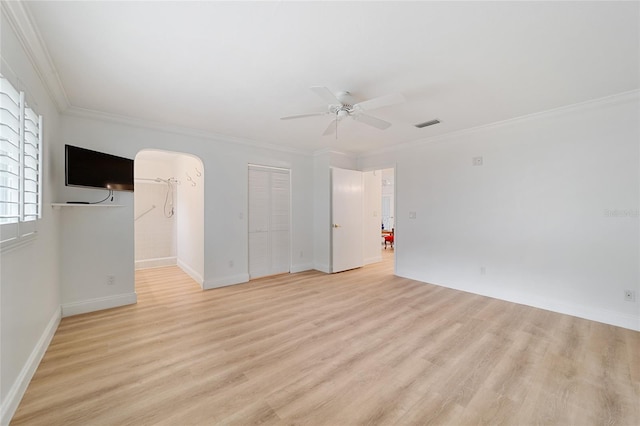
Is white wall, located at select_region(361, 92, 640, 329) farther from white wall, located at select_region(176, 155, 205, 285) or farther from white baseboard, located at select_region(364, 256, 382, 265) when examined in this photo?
white wall, located at select_region(176, 155, 205, 285)

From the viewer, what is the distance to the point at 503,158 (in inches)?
149

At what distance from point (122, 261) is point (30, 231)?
5.59 ft

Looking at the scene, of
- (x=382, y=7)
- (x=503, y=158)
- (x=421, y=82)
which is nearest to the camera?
(x=382, y=7)

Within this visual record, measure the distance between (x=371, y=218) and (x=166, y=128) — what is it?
4.61m

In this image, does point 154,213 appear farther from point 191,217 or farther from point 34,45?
point 34,45

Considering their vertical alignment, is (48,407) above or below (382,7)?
below

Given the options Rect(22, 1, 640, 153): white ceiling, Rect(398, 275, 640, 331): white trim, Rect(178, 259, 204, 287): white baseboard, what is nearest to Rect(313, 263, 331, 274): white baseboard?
Rect(178, 259, 204, 287): white baseboard

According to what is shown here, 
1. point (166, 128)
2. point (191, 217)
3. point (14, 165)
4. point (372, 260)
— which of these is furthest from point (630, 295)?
point (191, 217)

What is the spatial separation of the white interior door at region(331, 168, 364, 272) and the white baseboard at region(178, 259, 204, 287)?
2.49 metres

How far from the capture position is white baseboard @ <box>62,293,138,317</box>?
10.5 feet

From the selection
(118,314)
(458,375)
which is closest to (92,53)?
(118,314)

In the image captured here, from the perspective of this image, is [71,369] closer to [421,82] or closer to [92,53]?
[92,53]

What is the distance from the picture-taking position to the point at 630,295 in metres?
2.90

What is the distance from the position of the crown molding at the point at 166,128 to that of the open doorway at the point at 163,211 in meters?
1.00
